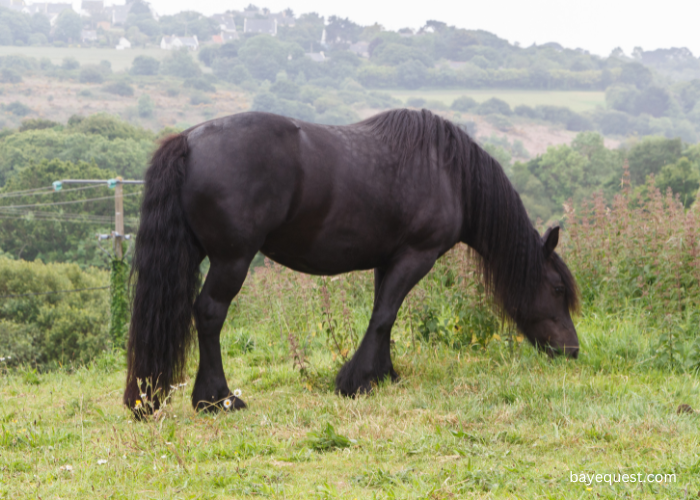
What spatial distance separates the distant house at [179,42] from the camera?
511 ft

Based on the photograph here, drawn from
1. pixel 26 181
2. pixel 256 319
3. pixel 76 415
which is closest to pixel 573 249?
pixel 256 319

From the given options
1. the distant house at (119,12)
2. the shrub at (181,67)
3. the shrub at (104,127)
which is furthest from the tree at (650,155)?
the distant house at (119,12)

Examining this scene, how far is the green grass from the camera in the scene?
9.66 ft

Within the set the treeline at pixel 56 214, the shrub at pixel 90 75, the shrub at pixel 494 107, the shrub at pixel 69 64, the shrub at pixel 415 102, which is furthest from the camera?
the shrub at pixel 69 64

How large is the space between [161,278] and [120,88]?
121500 mm

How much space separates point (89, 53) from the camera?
14088 centimetres

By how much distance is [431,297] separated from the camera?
6.32 metres

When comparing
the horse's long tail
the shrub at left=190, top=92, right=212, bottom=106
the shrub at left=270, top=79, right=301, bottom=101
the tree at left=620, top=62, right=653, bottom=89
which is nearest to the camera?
the horse's long tail

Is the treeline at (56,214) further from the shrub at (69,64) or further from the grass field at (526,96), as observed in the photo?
the shrub at (69,64)

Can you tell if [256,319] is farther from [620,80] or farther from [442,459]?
[620,80]

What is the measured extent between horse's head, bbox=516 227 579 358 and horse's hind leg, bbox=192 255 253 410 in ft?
8.43

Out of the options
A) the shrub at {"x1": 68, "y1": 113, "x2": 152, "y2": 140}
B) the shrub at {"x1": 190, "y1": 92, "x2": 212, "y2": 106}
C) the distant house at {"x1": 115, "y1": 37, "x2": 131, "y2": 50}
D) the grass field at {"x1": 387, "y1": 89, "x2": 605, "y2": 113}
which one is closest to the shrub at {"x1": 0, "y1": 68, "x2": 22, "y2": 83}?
the shrub at {"x1": 190, "y1": 92, "x2": 212, "y2": 106}

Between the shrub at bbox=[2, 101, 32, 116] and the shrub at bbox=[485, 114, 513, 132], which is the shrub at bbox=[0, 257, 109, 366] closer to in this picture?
the shrub at bbox=[2, 101, 32, 116]

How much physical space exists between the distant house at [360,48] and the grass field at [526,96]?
27972 mm
